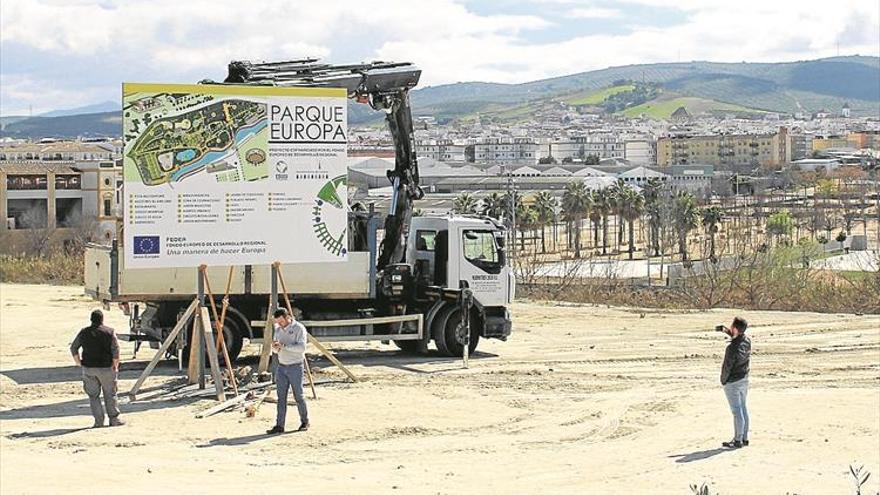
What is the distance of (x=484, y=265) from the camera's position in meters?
24.4

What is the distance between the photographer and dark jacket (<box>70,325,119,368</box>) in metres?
16.7

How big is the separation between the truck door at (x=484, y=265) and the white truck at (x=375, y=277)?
2 centimetres

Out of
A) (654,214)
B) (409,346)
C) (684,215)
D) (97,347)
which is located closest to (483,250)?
(409,346)

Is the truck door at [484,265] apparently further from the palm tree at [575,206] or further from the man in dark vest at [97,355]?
the palm tree at [575,206]

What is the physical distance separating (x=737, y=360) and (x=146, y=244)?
8.84 meters

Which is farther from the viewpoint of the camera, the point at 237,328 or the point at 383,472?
the point at 237,328

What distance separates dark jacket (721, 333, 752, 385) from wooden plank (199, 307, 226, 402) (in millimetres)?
7695

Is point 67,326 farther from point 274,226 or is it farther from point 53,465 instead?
point 53,465

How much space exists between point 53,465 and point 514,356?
11.7 metres

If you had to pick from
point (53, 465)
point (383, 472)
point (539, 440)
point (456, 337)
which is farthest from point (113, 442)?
point (456, 337)

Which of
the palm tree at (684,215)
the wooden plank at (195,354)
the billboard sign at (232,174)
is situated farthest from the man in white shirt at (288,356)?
the palm tree at (684,215)

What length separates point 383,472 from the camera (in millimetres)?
15141

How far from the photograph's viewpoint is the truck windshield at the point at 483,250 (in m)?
24.4

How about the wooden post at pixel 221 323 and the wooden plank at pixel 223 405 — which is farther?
the wooden post at pixel 221 323
